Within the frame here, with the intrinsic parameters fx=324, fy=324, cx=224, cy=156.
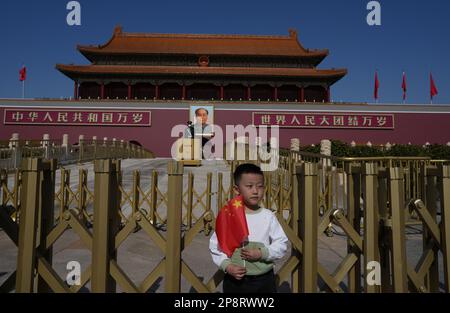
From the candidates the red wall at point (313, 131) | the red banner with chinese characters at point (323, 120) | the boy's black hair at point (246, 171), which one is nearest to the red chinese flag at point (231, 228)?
the boy's black hair at point (246, 171)

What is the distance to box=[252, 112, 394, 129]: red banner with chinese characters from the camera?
24172 mm

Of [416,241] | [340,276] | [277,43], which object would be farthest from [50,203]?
[277,43]

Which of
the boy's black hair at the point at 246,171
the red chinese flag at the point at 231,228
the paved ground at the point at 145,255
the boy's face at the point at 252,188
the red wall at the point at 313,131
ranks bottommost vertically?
the paved ground at the point at 145,255

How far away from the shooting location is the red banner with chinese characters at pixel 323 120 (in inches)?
952

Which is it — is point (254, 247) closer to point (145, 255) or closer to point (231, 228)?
point (231, 228)

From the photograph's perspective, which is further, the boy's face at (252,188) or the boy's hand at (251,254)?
the boy's face at (252,188)

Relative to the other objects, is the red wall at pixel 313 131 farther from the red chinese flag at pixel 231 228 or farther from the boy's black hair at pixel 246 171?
the red chinese flag at pixel 231 228

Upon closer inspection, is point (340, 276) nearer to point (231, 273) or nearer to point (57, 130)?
point (231, 273)

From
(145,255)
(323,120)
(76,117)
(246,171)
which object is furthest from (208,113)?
(246,171)

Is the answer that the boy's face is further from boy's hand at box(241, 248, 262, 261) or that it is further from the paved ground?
the paved ground

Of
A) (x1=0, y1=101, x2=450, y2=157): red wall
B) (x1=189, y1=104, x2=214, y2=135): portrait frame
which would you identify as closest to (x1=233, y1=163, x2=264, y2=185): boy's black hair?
(x1=189, y1=104, x2=214, y2=135): portrait frame

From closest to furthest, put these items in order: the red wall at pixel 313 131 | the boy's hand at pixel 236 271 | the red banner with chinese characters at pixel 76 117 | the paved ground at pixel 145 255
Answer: the boy's hand at pixel 236 271, the paved ground at pixel 145 255, the red banner with chinese characters at pixel 76 117, the red wall at pixel 313 131

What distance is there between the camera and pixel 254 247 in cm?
184

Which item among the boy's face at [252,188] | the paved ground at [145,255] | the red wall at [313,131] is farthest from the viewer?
the red wall at [313,131]
